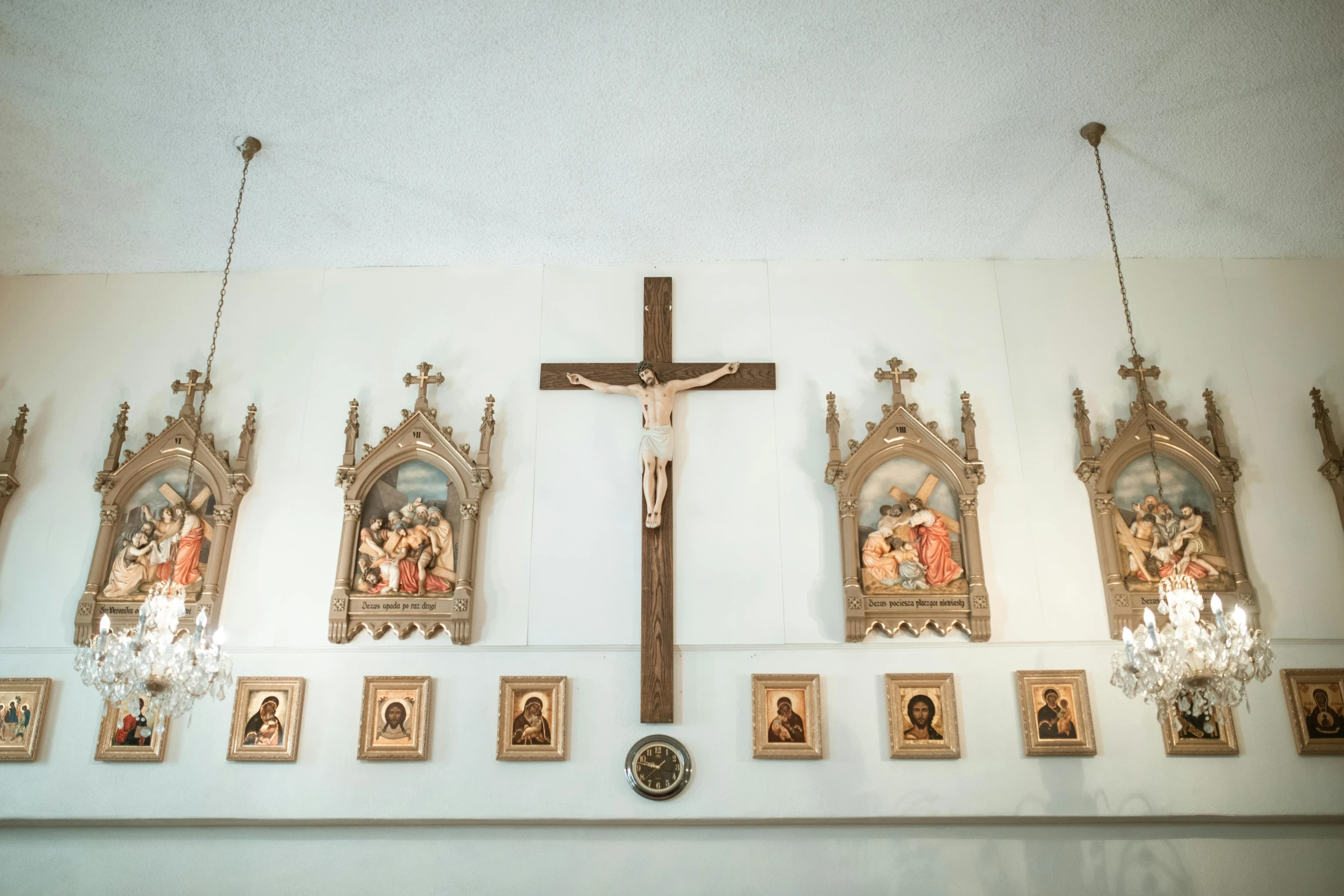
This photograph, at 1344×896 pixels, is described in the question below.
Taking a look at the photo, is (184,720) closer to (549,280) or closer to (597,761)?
(597,761)

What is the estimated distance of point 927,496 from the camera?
7.12 m

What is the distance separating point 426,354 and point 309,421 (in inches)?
39.9

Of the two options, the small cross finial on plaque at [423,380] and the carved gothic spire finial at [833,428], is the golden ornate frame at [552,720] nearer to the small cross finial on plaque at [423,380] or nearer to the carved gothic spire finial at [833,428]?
the small cross finial on plaque at [423,380]

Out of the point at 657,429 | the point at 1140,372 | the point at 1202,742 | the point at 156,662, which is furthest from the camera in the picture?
the point at 1140,372

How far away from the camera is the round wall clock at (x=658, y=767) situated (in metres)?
6.35

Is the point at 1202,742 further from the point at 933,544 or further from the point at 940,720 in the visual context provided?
the point at 933,544

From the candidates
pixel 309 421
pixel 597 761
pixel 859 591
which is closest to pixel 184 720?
pixel 309 421

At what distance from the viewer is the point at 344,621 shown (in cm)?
674

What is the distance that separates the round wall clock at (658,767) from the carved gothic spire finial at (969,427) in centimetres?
291

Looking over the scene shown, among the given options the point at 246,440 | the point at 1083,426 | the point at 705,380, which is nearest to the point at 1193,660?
the point at 1083,426

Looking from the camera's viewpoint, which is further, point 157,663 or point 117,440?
point 117,440

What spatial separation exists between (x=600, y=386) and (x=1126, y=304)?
3.94m

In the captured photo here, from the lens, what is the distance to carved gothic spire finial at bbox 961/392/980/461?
7078mm

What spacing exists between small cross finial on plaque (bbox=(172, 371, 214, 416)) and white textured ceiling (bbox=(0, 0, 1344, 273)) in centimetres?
106
